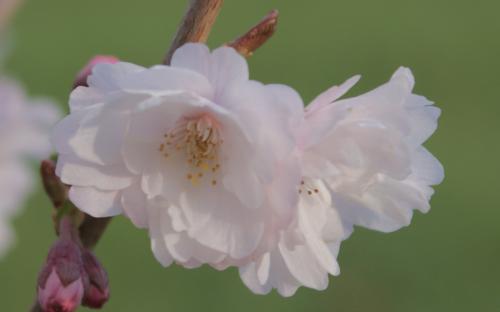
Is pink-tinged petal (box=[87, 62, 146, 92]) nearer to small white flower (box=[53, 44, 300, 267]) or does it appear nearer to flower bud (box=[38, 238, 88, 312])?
small white flower (box=[53, 44, 300, 267])

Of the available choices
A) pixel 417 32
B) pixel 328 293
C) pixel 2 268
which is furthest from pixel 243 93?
pixel 417 32

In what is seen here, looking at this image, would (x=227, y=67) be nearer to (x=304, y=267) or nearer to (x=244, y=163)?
(x=244, y=163)

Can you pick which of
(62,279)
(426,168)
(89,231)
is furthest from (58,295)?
(426,168)

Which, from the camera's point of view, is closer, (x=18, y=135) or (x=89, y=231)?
(x=89, y=231)

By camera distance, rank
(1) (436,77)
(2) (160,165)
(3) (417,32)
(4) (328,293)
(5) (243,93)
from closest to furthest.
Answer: (5) (243,93)
(2) (160,165)
(4) (328,293)
(1) (436,77)
(3) (417,32)

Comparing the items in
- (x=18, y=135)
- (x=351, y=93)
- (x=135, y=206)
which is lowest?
(x=351, y=93)

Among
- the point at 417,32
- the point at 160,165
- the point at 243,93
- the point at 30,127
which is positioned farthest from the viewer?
the point at 417,32

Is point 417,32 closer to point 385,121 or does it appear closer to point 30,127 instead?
point 30,127

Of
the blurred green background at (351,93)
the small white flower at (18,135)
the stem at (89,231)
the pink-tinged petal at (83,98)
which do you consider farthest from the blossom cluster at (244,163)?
the blurred green background at (351,93)
